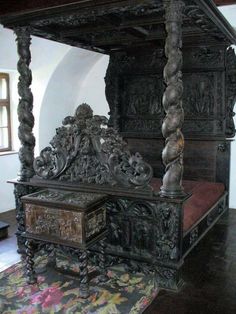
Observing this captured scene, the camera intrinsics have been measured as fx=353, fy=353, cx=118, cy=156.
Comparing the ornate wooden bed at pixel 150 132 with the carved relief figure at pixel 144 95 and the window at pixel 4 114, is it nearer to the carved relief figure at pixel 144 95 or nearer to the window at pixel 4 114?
the carved relief figure at pixel 144 95

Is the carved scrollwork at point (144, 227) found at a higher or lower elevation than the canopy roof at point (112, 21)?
Answer: lower

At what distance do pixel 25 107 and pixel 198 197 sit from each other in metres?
2.20

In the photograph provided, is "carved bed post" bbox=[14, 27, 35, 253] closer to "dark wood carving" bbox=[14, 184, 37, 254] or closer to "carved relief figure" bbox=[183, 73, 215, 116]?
"dark wood carving" bbox=[14, 184, 37, 254]

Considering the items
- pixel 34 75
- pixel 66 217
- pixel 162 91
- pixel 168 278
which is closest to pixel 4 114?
pixel 34 75

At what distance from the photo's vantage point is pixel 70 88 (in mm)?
6266

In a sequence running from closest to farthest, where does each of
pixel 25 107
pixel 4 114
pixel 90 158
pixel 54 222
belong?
pixel 54 222
pixel 90 158
pixel 25 107
pixel 4 114

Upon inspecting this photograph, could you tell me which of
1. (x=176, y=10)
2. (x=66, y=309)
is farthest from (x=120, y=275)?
(x=176, y=10)

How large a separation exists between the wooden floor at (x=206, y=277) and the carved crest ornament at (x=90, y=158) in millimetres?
984

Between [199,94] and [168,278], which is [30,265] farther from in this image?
[199,94]

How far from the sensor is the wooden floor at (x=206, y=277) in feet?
9.13

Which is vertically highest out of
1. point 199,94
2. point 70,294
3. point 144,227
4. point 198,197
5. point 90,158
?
point 199,94

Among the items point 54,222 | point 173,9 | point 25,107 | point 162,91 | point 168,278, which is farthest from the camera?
point 162,91

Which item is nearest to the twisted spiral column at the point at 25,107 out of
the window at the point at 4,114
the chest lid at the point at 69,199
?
the chest lid at the point at 69,199

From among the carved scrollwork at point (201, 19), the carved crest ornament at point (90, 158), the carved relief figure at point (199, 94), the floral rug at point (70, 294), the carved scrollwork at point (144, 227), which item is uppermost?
the carved scrollwork at point (201, 19)
